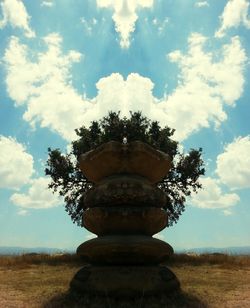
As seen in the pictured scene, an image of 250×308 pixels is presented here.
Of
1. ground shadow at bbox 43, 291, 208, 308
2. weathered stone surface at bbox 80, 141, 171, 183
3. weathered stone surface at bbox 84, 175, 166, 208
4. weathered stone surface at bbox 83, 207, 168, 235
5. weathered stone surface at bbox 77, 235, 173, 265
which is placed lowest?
ground shadow at bbox 43, 291, 208, 308

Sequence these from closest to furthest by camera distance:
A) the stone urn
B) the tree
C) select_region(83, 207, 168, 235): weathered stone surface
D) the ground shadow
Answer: the ground shadow, the stone urn, select_region(83, 207, 168, 235): weathered stone surface, the tree

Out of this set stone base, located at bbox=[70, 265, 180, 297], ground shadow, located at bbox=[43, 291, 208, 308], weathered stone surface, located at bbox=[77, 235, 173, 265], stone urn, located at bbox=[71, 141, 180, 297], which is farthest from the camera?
weathered stone surface, located at bbox=[77, 235, 173, 265]

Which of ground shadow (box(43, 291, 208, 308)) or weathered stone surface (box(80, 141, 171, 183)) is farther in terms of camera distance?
weathered stone surface (box(80, 141, 171, 183))

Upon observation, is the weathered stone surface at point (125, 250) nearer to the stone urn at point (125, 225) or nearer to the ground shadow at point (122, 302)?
the stone urn at point (125, 225)

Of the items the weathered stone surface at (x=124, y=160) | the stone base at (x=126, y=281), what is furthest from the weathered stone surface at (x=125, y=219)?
the weathered stone surface at (x=124, y=160)

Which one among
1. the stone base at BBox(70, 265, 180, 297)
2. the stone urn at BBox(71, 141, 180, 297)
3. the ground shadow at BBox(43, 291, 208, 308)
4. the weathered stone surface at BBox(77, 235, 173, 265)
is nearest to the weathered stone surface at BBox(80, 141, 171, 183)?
the stone urn at BBox(71, 141, 180, 297)

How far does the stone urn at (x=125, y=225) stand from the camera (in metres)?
10.8

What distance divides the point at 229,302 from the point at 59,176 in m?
24.1

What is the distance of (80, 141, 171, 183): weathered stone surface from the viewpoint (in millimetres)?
11891

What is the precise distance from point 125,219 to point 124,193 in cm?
71

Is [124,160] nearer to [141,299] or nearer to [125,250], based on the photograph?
[125,250]

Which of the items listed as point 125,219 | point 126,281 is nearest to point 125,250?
point 126,281

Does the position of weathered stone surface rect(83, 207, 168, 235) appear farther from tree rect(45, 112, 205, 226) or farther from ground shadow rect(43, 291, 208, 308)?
tree rect(45, 112, 205, 226)

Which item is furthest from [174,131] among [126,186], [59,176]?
[126,186]
